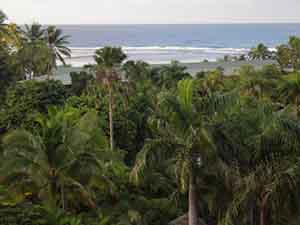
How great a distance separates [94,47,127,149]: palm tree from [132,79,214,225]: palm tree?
12.7 m

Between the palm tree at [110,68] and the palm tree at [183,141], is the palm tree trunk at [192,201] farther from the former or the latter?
the palm tree at [110,68]

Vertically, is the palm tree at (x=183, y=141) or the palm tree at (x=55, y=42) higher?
the palm tree at (x=55, y=42)

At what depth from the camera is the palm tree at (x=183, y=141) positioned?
13398 mm

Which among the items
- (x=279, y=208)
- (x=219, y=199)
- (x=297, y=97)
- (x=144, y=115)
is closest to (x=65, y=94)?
(x=144, y=115)

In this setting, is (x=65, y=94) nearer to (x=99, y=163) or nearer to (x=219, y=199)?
(x=99, y=163)

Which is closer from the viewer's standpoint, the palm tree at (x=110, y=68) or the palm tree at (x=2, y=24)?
the palm tree at (x=110, y=68)

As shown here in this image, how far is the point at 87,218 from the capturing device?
15.8 m

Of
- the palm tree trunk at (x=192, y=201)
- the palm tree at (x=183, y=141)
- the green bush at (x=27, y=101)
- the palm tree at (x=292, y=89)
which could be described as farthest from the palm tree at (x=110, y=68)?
the palm tree trunk at (x=192, y=201)

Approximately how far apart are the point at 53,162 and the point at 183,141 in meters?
4.34

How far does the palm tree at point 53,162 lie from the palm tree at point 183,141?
Result: 8.23 ft

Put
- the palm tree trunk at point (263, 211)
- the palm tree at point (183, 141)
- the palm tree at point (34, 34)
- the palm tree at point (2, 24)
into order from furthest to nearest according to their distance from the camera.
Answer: the palm tree at point (34, 34) < the palm tree at point (2, 24) < the palm tree at point (183, 141) < the palm tree trunk at point (263, 211)

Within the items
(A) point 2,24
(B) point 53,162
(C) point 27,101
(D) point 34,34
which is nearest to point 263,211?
(B) point 53,162

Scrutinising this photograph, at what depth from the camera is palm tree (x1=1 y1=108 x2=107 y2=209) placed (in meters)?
15.2

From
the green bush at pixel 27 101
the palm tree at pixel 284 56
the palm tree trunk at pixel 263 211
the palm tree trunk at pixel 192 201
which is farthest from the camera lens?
the palm tree at pixel 284 56
